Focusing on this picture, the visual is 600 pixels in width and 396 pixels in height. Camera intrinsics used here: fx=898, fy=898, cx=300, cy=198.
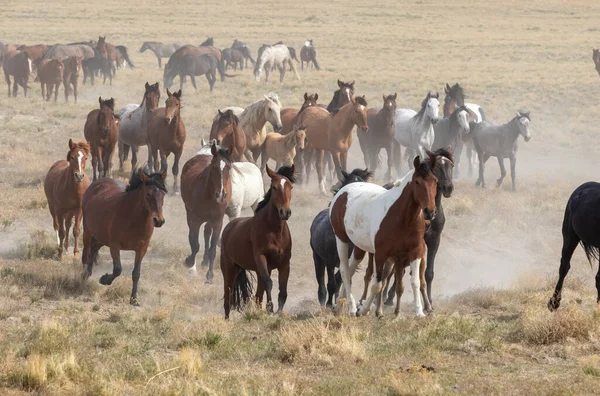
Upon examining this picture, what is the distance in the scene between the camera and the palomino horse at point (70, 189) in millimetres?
12883

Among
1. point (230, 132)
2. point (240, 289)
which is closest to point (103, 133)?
point (230, 132)

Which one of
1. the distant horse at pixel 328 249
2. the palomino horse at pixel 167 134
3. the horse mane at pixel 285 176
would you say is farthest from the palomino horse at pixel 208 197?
the palomino horse at pixel 167 134

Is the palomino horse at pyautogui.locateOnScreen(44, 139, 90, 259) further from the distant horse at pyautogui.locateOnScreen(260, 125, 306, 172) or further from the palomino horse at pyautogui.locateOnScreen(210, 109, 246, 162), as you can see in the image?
the distant horse at pyautogui.locateOnScreen(260, 125, 306, 172)

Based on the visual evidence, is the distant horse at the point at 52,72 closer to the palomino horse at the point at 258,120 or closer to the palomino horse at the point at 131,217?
the palomino horse at the point at 258,120

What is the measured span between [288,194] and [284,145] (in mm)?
8720

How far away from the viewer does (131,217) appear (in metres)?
11.2

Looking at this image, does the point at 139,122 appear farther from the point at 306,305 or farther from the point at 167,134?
the point at 306,305

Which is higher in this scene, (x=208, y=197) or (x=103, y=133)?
(x=208, y=197)

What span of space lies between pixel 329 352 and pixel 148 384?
1747 mm

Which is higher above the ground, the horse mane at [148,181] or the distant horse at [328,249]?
the horse mane at [148,181]

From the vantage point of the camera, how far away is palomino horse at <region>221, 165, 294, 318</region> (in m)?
9.77

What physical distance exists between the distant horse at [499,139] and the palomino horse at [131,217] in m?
11.6

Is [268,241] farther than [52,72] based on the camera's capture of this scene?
No

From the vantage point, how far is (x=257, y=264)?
9.85 meters
